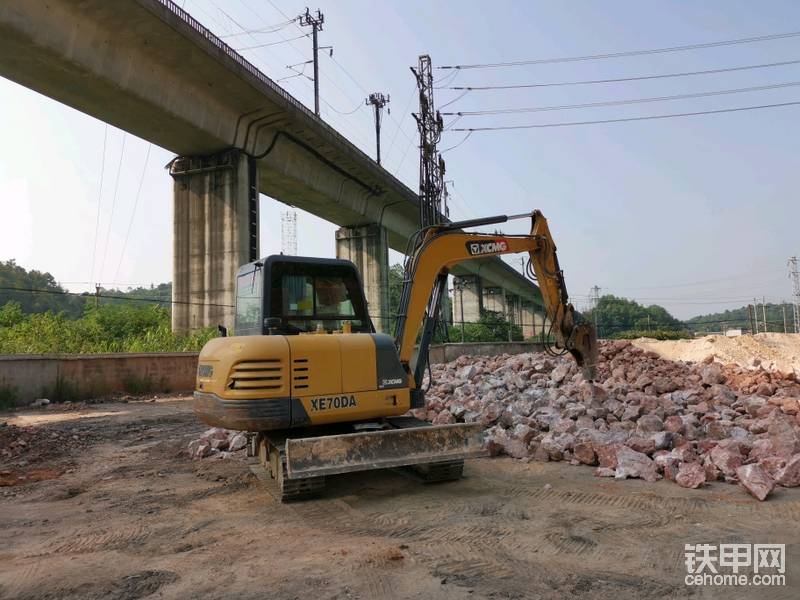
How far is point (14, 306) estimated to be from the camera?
19.6m

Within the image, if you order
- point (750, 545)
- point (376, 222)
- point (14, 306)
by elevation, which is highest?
point (376, 222)

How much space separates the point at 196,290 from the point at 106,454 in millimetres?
13176

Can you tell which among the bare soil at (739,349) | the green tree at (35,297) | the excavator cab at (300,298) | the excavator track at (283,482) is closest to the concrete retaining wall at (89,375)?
the green tree at (35,297)

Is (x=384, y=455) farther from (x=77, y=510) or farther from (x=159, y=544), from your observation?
(x=77, y=510)

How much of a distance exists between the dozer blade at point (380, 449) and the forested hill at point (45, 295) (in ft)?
42.7

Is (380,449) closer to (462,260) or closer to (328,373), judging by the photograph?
(328,373)

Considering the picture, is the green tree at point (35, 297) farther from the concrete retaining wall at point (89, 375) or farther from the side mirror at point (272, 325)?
the side mirror at point (272, 325)

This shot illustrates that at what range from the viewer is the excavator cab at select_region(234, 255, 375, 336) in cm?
595

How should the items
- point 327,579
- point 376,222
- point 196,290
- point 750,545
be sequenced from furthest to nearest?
point 376,222, point 196,290, point 750,545, point 327,579

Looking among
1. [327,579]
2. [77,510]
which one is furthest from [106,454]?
[327,579]

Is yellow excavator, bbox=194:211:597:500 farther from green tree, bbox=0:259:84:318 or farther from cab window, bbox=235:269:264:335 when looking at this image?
green tree, bbox=0:259:84:318

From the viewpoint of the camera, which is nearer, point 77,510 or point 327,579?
point 327,579

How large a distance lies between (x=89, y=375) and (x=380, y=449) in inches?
503

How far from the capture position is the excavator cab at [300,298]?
595cm
